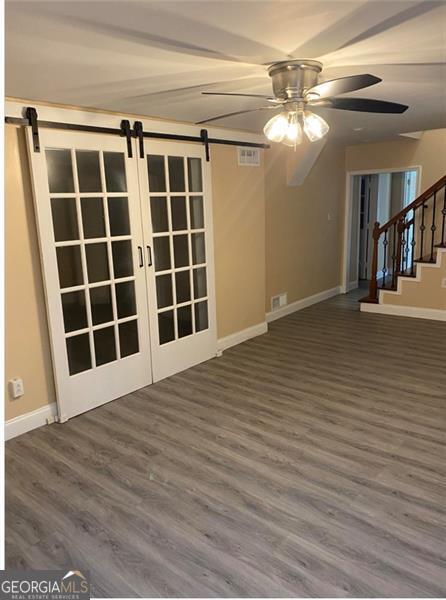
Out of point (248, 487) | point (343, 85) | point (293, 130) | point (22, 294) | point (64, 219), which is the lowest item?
point (248, 487)

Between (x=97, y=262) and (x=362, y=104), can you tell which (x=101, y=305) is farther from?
(x=362, y=104)

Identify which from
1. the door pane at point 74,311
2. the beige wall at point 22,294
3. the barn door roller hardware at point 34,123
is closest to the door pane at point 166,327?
the door pane at point 74,311

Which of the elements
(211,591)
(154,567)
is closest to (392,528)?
(211,591)

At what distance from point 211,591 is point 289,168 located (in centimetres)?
485

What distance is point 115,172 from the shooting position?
3498 mm

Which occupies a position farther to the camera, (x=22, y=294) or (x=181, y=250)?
(x=181, y=250)

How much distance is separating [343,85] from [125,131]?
6.31 feet

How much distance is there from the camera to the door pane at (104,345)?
3.55 m

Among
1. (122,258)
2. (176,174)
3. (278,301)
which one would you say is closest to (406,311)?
(278,301)

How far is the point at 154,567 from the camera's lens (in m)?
2.00

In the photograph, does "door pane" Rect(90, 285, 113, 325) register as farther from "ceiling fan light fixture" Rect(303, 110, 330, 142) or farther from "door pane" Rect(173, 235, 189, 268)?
"ceiling fan light fixture" Rect(303, 110, 330, 142)

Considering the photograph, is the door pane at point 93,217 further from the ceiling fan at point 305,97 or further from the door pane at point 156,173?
the ceiling fan at point 305,97

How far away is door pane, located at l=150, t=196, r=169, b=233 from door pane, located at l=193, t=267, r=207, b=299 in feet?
1.98

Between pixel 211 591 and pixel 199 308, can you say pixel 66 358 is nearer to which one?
pixel 199 308
